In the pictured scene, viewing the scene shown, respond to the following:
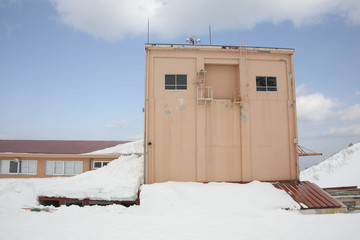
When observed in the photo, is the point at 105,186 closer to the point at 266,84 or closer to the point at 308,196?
the point at 308,196

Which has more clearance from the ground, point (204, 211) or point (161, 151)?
point (161, 151)

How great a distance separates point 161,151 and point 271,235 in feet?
24.8

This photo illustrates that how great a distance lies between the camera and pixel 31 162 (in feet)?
78.1

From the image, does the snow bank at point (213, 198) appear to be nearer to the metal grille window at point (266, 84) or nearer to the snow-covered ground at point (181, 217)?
the snow-covered ground at point (181, 217)

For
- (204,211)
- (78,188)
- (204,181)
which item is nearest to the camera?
(204,211)

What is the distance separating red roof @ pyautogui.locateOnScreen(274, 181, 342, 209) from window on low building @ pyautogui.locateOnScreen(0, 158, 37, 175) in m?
22.0

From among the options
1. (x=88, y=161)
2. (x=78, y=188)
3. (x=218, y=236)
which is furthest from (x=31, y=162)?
(x=218, y=236)

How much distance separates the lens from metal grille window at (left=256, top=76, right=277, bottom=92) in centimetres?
1483

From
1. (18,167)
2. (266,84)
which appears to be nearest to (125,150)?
(18,167)

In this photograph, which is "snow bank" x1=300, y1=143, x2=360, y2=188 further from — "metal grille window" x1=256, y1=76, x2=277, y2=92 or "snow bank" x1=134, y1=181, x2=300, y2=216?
"snow bank" x1=134, y1=181, x2=300, y2=216

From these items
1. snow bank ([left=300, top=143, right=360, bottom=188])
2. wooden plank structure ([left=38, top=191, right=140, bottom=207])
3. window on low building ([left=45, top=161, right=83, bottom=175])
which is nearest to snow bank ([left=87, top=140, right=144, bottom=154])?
window on low building ([left=45, top=161, right=83, bottom=175])

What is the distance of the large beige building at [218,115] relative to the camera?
545 inches

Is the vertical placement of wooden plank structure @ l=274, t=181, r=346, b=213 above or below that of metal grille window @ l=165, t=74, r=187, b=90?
below

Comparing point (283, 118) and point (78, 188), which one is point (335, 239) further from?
point (78, 188)
